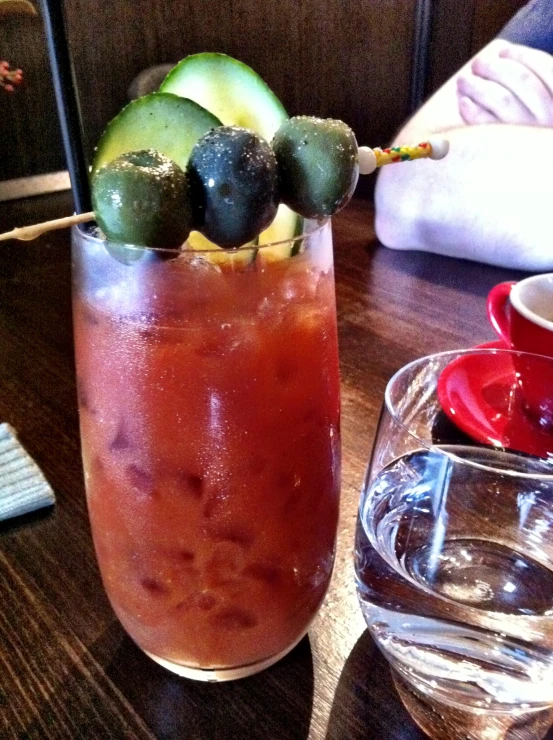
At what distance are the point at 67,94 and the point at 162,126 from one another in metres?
0.18

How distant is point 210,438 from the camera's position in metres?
0.44

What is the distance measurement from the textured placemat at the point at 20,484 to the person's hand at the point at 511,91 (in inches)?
50.3

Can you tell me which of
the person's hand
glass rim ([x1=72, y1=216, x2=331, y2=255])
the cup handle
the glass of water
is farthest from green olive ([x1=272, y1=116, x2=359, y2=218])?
the person's hand

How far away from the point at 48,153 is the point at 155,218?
7.80 ft

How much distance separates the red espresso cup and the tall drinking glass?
279mm

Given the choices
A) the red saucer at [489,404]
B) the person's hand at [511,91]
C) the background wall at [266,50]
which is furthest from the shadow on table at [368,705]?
the background wall at [266,50]

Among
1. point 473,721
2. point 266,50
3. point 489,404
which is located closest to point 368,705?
point 473,721

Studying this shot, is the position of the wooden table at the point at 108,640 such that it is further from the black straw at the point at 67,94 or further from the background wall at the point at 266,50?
the background wall at the point at 266,50

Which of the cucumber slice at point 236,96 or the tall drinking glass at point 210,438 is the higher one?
the cucumber slice at point 236,96

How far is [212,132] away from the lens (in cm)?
39

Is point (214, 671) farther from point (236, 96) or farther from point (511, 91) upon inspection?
point (511, 91)

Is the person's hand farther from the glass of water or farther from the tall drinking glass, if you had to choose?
the tall drinking glass

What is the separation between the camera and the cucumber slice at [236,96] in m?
0.43

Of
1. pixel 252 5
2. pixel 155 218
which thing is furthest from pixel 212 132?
pixel 252 5
